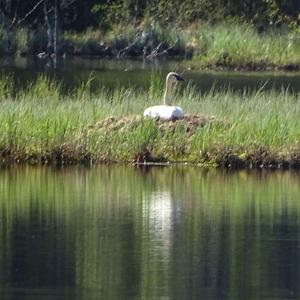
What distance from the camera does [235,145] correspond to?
1964 centimetres

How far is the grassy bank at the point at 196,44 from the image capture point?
4138 centimetres

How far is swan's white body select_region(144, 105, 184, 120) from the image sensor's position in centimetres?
2042

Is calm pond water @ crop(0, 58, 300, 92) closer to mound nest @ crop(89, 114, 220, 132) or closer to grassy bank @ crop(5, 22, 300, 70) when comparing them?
grassy bank @ crop(5, 22, 300, 70)

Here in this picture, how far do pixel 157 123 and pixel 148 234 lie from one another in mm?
6381

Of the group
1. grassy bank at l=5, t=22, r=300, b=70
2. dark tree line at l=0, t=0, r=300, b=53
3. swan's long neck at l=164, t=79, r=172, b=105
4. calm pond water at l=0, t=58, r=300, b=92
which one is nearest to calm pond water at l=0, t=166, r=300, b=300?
swan's long neck at l=164, t=79, r=172, b=105

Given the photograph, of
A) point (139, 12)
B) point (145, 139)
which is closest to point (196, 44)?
point (139, 12)

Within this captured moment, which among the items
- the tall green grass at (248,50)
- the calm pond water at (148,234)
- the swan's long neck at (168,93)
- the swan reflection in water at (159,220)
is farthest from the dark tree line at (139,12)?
the swan reflection in water at (159,220)

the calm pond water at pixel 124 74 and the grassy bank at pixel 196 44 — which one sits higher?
the grassy bank at pixel 196 44

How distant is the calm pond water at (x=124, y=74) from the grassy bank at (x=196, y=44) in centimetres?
126

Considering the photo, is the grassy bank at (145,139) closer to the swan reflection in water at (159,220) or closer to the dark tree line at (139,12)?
the swan reflection in water at (159,220)

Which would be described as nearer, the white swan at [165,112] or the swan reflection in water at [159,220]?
the swan reflection in water at [159,220]

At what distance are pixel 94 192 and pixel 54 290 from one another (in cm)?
551

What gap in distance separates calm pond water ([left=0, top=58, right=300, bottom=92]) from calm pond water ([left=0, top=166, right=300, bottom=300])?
11804mm

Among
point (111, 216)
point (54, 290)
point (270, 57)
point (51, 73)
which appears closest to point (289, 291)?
point (54, 290)
